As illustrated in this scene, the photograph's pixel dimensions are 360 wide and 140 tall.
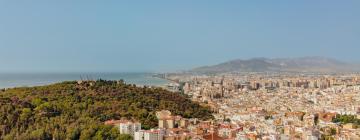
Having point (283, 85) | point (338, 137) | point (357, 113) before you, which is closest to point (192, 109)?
point (338, 137)

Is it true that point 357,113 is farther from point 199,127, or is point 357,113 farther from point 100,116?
point 100,116

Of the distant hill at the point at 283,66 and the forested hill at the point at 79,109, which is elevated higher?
the distant hill at the point at 283,66

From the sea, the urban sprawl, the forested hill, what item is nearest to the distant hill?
Result: the sea

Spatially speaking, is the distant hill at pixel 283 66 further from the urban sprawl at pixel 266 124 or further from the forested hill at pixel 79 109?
the forested hill at pixel 79 109

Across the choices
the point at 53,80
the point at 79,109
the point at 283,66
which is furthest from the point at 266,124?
the point at 283,66

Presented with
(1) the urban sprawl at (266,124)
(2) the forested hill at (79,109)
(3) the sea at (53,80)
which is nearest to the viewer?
(2) the forested hill at (79,109)

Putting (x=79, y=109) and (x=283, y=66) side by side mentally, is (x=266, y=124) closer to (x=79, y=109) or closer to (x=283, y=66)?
(x=79, y=109)

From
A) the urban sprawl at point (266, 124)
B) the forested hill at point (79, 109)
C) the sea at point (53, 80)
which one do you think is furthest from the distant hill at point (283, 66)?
the forested hill at point (79, 109)

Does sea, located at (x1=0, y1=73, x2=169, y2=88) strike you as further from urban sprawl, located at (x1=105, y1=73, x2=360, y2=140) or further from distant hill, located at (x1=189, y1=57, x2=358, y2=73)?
distant hill, located at (x1=189, y1=57, x2=358, y2=73)

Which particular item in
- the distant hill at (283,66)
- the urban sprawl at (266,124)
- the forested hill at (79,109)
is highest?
the distant hill at (283,66)
